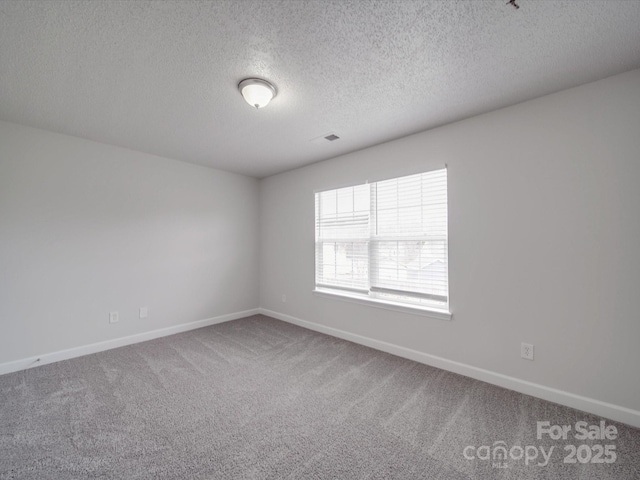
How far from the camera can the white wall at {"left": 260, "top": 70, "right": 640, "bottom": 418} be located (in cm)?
191

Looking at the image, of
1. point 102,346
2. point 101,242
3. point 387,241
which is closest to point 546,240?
point 387,241

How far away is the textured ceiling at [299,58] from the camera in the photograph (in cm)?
144

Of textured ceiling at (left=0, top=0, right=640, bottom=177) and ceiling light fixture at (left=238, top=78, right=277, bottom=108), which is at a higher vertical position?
textured ceiling at (left=0, top=0, right=640, bottom=177)

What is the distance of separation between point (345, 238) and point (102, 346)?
129 inches

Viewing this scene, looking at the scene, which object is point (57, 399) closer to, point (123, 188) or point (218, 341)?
point (218, 341)

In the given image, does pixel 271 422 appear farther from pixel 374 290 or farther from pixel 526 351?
pixel 526 351

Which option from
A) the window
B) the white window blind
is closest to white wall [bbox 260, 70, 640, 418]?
the window

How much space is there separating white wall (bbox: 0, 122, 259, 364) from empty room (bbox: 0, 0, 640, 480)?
0.08 feet

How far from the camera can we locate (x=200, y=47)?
1682 mm

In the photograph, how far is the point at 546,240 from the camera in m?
2.19

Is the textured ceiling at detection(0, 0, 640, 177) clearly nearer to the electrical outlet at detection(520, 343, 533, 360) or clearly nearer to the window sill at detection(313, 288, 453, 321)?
the window sill at detection(313, 288, 453, 321)

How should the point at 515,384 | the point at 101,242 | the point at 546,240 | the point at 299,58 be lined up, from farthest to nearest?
1. the point at 101,242
2. the point at 515,384
3. the point at 546,240
4. the point at 299,58

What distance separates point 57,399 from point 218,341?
1545 mm

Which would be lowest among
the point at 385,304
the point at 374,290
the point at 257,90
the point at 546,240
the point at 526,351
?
the point at 526,351
